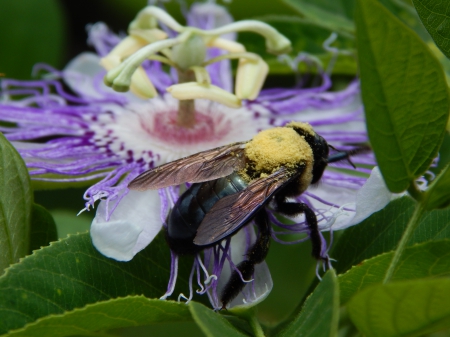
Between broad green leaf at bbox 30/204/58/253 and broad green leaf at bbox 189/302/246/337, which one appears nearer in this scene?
broad green leaf at bbox 189/302/246/337

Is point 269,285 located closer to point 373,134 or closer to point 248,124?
point 373,134

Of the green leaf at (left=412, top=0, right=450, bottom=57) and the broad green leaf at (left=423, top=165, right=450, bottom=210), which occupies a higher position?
the green leaf at (left=412, top=0, right=450, bottom=57)

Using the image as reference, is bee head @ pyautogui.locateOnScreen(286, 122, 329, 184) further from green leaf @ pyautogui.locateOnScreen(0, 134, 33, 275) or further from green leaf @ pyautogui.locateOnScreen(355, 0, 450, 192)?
green leaf @ pyautogui.locateOnScreen(0, 134, 33, 275)

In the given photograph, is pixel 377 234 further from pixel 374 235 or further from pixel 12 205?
pixel 12 205

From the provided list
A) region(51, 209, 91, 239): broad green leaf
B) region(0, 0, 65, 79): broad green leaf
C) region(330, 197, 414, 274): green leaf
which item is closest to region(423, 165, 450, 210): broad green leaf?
region(330, 197, 414, 274): green leaf

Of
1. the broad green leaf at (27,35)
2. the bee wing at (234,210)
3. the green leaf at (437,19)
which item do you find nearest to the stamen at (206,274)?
the bee wing at (234,210)

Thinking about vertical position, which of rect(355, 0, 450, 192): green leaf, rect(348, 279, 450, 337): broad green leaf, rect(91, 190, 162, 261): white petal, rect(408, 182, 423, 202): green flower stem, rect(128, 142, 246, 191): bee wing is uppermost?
rect(355, 0, 450, 192): green leaf

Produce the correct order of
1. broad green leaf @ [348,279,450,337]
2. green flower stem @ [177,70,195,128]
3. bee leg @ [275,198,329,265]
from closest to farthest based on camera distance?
broad green leaf @ [348,279,450,337] < bee leg @ [275,198,329,265] < green flower stem @ [177,70,195,128]

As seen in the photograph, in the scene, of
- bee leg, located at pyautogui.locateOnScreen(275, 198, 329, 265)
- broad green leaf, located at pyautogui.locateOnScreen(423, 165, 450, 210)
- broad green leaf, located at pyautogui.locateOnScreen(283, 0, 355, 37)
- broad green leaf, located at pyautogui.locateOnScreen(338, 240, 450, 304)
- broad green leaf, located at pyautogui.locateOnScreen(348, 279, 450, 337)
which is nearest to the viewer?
broad green leaf, located at pyautogui.locateOnScreen(348, 279, 450, 337)
